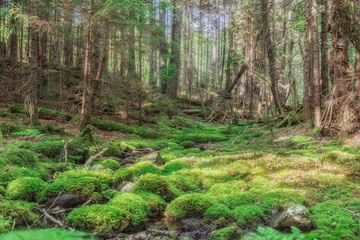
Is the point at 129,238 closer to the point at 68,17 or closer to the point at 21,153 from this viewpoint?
the point at 21,153

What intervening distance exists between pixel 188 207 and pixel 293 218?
1370 millimetres

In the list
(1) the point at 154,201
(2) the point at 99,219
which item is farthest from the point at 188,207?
(2) the point at 99,219

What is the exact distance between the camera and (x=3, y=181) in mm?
3637

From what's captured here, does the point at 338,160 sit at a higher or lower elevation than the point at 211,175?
higher

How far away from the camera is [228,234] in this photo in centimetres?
271

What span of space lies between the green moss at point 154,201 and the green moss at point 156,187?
0.15 m

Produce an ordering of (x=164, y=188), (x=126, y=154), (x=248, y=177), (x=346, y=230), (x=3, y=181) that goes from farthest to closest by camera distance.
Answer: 1. (x=126, y=154)
2. (x=248, y=177)
3. (x=164, y=188)
4. (x=3, y=181)
5. (x=346, y=230)

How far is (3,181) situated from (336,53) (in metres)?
8.43

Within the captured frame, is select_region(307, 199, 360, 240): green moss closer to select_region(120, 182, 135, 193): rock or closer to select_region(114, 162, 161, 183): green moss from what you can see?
select_region(120, 182, 135, 193): rock

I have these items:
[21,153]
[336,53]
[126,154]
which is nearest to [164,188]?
[21,153]

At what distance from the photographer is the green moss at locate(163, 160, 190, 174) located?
5327mm

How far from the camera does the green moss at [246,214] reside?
10.2ft

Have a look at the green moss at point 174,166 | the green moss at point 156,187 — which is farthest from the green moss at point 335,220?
the green moss at point 174,166

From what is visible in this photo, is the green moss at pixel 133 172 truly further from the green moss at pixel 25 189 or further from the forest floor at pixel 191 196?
the green moss at pixel 25 189
